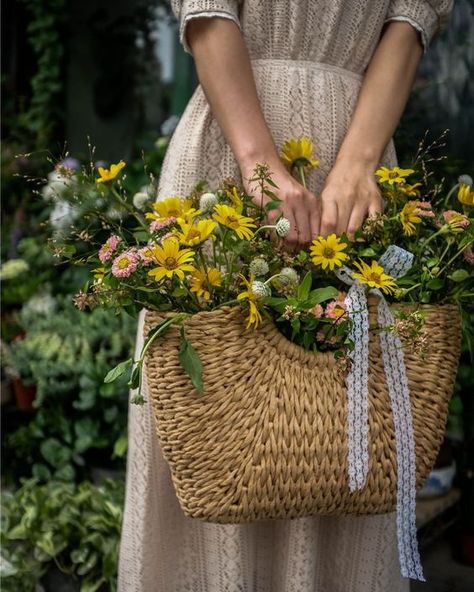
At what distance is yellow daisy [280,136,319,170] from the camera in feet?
4.45

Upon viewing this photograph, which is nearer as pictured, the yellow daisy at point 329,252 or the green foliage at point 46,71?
the yellow daisy at point 329,252

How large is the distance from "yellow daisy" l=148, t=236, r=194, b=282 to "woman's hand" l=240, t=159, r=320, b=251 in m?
0.23

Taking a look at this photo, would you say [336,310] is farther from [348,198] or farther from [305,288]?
[348,198]

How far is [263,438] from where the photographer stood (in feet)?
3.75

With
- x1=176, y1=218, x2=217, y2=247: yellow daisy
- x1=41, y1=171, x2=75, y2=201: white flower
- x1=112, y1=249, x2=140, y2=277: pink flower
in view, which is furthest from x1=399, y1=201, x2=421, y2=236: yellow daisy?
x1=41, y1=171, x2=75, y2=201: white flower

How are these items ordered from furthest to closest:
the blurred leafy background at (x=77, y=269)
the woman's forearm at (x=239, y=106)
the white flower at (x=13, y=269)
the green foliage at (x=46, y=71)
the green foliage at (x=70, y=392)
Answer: the green foliage at (x=46, y=71) < the white flower at (x=13, y=269) < the green foliage at (x=70, y=392) < the blurred leafy background at (x=77, y=269) < the woman's forearm at (x=239, y=106)

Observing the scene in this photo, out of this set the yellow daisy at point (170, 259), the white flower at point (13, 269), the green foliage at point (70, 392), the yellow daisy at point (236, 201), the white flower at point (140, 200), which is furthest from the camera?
the white flower at point (13, 269)

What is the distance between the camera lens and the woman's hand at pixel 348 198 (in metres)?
1.31

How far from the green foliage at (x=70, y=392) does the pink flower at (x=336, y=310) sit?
1.49 metres

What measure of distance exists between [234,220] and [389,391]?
36 centimetres

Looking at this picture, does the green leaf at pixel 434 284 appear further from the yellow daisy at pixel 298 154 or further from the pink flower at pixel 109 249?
the pink flower at pixel 109 249

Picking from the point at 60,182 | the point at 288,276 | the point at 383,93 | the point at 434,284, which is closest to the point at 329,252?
the point at 288,276

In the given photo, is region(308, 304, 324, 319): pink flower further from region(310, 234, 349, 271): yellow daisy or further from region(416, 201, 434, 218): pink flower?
region(416, 201, 434, 218): pink flower

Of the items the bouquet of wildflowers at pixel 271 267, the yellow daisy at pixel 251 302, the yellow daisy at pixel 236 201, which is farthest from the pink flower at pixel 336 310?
the yellow daisy at pixel 236 201
